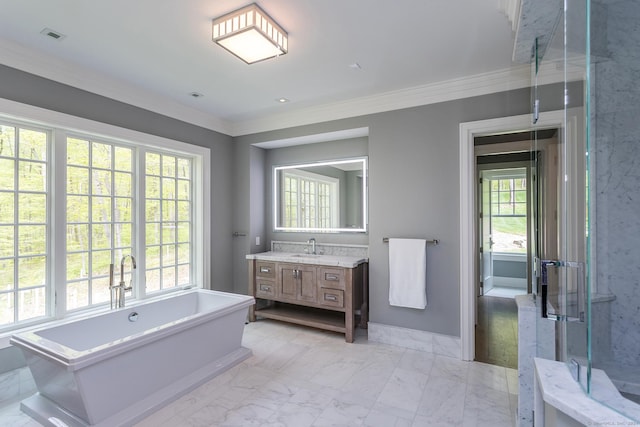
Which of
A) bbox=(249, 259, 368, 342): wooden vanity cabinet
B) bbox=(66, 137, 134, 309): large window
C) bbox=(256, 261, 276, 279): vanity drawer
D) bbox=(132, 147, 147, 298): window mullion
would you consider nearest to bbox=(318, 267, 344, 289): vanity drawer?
bbox=(249, 259, 368, 342): wooden vanity cabinet

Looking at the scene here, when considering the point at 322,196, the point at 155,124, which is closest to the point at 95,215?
the point at 155,124

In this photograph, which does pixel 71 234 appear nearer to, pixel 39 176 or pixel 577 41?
pixel 39 176

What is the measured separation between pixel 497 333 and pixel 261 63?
3.80m

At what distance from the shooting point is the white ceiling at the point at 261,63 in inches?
75.8

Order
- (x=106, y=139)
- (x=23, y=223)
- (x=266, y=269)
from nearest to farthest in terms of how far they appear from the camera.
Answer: (x=23, y=223), (x=106, y=139), (x=266, y=269)

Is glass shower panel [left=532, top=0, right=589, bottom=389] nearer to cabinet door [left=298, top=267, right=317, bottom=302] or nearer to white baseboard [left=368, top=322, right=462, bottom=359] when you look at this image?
white baseboard [left=368, top=322, right=462, bottom=359]

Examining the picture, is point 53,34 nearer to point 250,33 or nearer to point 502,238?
Result: point 250,33

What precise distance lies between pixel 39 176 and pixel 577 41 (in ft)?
12.2

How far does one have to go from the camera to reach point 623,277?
6.28ft

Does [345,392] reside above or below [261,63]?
below

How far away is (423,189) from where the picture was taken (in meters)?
3.14

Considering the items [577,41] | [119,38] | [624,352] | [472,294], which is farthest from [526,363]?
[119,38]

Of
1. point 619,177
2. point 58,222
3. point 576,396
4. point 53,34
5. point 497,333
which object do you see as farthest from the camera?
point 497,333

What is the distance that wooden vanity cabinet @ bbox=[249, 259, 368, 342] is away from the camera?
3344 millimetres
